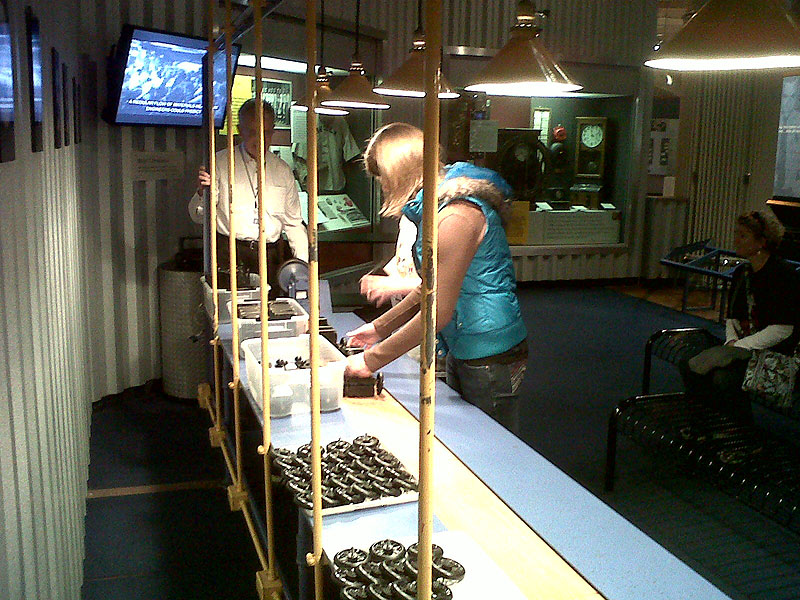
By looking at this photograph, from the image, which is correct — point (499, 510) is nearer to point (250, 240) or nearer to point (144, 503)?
point (144, 503)

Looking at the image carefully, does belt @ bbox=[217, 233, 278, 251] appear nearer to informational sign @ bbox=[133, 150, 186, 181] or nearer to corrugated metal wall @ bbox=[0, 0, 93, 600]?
informational sign @ bbox=[133, 150, 186, 181]

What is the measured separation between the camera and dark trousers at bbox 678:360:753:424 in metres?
4.77

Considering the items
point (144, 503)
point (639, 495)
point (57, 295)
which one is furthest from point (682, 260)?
point (57, 295)

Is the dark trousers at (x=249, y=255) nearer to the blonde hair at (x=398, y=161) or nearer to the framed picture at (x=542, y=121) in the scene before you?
the blonde hair at (x=398, y=161)

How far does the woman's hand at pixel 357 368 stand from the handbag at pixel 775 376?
277 centimetres

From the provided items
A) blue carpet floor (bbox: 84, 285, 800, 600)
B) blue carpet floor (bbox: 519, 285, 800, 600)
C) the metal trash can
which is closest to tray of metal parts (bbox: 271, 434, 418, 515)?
blue carpet floor (bbox: 84, 285, 800, 600)

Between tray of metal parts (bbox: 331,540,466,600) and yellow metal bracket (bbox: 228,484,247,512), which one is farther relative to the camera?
yellow metal bracket (bbox: 228,484,247,512)

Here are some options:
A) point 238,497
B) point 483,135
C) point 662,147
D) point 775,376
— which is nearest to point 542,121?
point 483,135

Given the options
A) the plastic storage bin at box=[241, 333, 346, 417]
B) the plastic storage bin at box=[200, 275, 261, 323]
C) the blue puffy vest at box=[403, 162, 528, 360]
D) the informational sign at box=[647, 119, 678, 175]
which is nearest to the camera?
the plastic storage bin at box=[241, 333, 346, 417]

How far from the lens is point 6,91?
186 cm

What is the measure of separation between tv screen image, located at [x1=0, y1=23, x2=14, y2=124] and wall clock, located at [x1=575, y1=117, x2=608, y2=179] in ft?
32.4

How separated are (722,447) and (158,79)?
4.31m

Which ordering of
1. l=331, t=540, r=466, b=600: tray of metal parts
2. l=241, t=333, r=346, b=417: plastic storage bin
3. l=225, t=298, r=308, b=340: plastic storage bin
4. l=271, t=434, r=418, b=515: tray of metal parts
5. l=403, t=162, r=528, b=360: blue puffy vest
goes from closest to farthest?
l=331, t=540, r=466, b=600: tray of metal parts
l=271, t=434, r=418, b=515: tray of metal parts
l=241, t=333, r=346, b=417: plastic storage bin
l=403, t=162, r=528, b=360: blue puffy vest
l=225, t=298, r=308, b=340: plastic storage bin

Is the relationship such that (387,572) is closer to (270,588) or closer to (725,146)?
(270,588)
